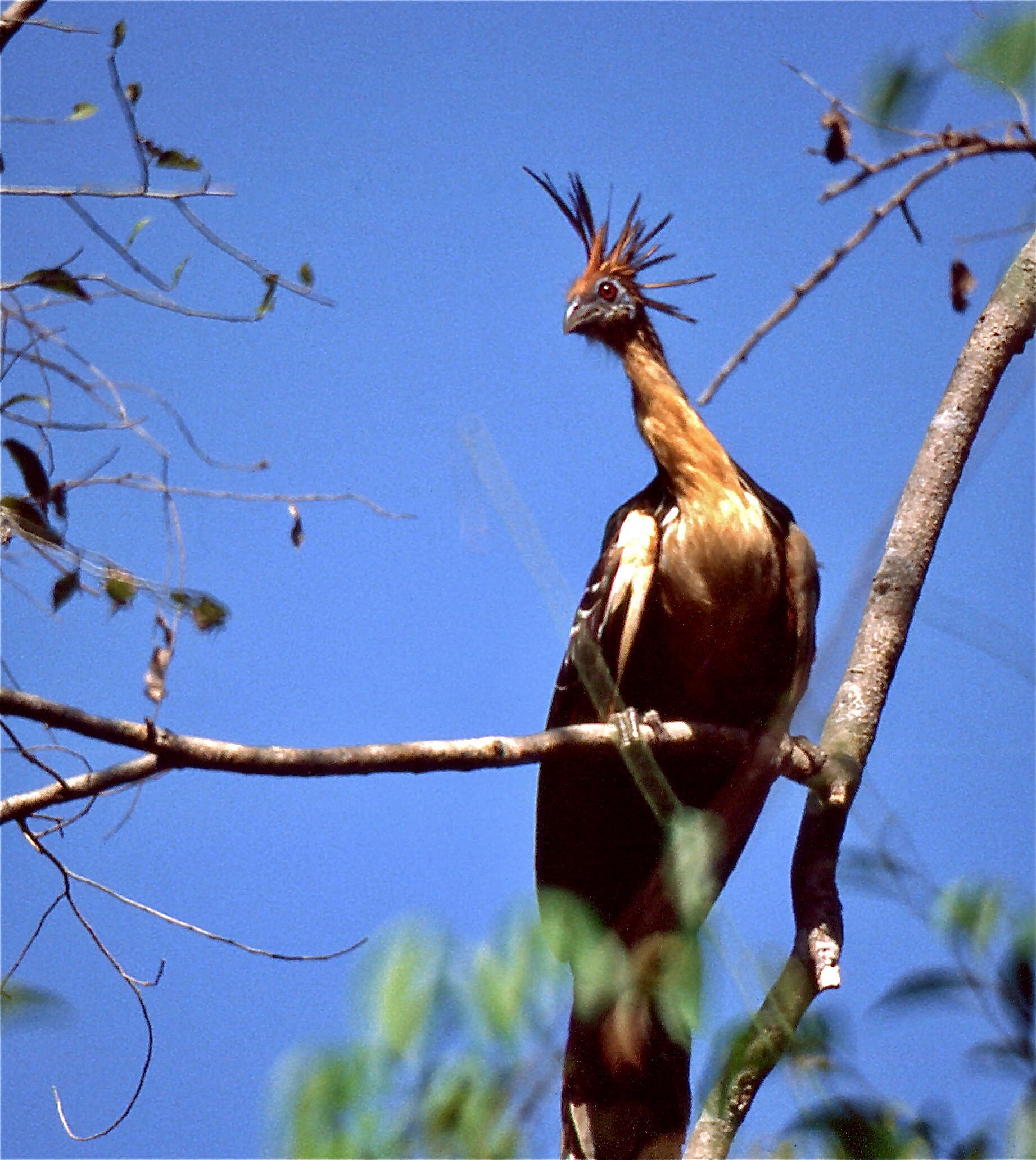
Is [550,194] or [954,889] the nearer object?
[954,889]

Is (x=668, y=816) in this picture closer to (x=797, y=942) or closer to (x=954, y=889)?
(x=797, y=942)

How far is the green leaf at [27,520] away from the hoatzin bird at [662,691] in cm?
157

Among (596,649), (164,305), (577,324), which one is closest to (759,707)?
(596,649)

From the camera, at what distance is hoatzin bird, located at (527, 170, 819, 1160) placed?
3568 mm

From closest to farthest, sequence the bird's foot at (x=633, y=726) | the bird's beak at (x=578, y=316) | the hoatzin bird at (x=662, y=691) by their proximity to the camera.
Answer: the bird's foot at (x=633, y=726) → the hoatzin bird at (x=662, y=691) → the bird's beak at (x=578, y=316)

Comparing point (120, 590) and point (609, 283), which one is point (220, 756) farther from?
point (609, 283)

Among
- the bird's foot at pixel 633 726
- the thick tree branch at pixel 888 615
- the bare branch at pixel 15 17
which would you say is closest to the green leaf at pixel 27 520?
the bare branch at pixel 15 17

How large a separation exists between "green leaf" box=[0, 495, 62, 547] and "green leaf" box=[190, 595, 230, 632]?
0.31 metres

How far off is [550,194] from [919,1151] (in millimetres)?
4188

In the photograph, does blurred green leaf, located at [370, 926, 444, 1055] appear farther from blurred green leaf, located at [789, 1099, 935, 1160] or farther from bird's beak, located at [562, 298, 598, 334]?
bird's beak, located at [562, 298, 598, 334]

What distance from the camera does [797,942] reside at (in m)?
2.78

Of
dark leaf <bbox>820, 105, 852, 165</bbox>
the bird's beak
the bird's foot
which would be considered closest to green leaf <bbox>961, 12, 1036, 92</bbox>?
dark leaf <bbox>820, 105, 852, 165</bbox>

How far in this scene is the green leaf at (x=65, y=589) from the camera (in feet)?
8.52

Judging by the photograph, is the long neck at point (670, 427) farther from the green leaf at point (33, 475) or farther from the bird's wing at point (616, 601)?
the green leaf at point (33, 475)
